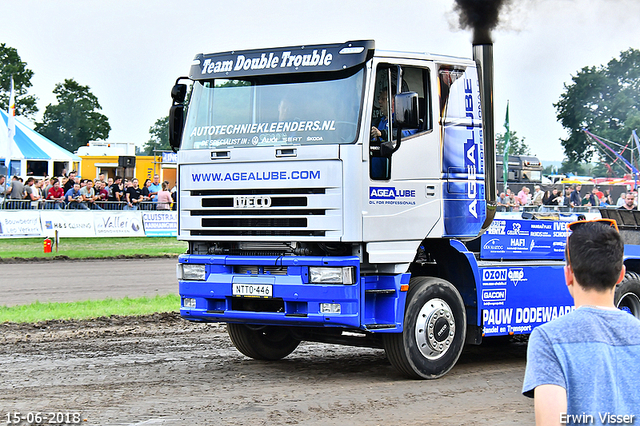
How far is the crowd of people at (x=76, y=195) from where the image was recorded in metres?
24.0

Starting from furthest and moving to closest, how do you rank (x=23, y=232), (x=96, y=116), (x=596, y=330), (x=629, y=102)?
(x=96, y=116), (x=629, y=102), (x=23, y=232), (x=596, y=330)

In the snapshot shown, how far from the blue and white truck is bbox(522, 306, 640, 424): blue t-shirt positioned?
546cm

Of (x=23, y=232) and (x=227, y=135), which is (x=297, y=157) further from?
(x=23, y=232)

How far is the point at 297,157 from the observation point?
8273mm

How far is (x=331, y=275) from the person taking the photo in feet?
26.6

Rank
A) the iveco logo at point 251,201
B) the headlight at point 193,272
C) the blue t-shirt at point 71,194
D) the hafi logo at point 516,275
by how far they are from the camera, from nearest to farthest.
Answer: the iveco logo at point 251,201, the headlight at point 193,272, the hafi logo at point 516,275, the blue t-shirt at point 71,194

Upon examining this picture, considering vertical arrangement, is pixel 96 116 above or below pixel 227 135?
above

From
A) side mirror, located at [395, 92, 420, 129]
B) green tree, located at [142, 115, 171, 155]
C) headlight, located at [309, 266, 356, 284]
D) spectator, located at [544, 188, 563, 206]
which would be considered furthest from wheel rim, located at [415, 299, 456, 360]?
green tree, located at [142, 115, 171, 155]

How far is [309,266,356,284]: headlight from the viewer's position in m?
8.09

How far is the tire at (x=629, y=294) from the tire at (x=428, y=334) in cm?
275

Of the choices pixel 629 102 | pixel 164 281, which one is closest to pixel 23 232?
pixel 164 281

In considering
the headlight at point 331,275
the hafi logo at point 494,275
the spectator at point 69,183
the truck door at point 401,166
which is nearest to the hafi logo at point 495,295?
the hafi logo at point 494,275

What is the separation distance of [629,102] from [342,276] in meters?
92.2

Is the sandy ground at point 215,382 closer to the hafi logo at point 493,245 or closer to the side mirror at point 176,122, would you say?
the hafi logo at point 493,245
